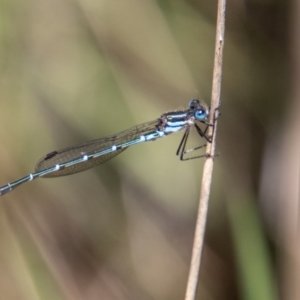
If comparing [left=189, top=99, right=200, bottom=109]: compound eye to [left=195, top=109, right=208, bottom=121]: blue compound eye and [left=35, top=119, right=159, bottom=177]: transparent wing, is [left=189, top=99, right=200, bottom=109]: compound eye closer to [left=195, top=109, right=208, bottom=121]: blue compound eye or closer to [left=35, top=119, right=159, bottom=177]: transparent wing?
[left=195, top=109, right=208, bottom=121]: blue compound eye

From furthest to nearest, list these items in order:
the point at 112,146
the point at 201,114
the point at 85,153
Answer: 1. the point at 85,153
2. the point at 112,146
3. the point at 201,114

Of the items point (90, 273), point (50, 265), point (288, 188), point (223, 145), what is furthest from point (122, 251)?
point (288, 188)

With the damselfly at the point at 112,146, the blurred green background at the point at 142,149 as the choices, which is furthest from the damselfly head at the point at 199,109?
the blurred green background at the point at 142,149

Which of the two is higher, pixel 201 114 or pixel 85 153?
pixel 85 153

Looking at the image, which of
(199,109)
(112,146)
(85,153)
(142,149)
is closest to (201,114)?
(199,109)

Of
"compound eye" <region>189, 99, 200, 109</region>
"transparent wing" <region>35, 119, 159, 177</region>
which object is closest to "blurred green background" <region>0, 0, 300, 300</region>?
"transparent wing" <region>35, 119, 159, 177</region>

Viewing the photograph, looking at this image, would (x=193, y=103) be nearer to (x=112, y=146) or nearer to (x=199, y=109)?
(x=199, y=109)

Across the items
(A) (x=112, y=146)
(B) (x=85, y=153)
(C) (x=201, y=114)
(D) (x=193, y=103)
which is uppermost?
(B) (x=85, y=153)
